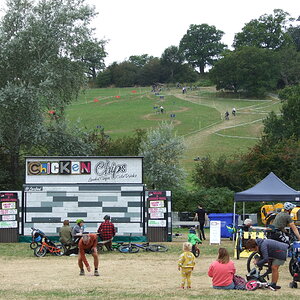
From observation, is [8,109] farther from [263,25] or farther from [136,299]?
[263,25]

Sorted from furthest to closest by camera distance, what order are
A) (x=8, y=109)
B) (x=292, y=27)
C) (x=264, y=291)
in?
(x=292, y=27), (x=8, y=109), (x=264, y=291)

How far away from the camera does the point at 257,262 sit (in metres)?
13.1

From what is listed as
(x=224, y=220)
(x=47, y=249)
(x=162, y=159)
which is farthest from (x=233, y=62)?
(x=47, y=249)

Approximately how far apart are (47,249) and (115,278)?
5.90 metres

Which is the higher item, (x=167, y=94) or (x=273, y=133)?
(x=167, y=94)

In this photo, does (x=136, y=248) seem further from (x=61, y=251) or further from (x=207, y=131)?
(x=207, y=131)

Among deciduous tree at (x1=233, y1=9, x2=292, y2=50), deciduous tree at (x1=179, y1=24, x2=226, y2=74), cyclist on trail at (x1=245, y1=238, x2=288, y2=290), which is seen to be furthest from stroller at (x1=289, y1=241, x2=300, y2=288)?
deciduous tree at (x1=179, y1=24, x2=226, y2=74)

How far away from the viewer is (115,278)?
1500 centimetres

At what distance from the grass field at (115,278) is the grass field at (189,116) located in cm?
3425

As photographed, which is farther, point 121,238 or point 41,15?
point 41,15

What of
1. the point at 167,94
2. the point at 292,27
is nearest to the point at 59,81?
the point at 167,94

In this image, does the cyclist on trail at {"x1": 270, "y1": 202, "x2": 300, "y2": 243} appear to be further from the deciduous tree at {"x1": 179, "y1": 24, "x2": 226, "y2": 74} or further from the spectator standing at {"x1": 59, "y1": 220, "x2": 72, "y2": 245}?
the deciduous tree at {"x1": 179, "y1": 24, "x2": 226, "y2": 74}

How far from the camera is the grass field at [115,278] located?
12016mm

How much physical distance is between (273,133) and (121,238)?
3399cm
